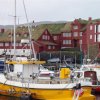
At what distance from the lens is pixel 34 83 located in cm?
3541

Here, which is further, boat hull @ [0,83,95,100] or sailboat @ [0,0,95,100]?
sailboat @ [0,0,95,100]

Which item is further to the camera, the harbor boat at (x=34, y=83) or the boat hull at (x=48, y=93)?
the harbor boat at (x=34, y=83)

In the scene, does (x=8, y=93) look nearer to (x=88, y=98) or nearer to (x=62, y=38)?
(x=88, y=98)

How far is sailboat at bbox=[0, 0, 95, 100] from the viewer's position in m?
34.2

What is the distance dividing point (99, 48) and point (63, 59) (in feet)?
29.3

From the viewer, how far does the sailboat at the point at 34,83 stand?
1346 inches

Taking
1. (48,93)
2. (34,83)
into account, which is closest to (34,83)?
(34,83)

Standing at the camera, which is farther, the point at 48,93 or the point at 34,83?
the point at 34,83

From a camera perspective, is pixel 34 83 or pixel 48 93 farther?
pixel 34 83

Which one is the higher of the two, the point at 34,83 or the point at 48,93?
the point at 34,83

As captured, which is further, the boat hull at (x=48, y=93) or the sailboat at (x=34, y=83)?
the sailboat at (x=34, y=83)

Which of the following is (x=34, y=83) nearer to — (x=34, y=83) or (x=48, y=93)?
(x=34, y=83)

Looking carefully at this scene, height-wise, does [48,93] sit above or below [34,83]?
below

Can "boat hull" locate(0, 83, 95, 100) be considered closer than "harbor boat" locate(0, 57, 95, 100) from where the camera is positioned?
Yes
